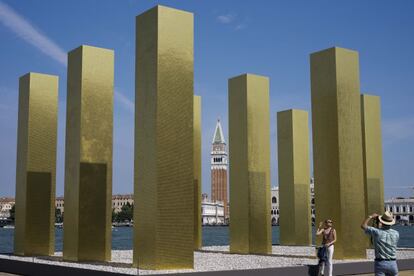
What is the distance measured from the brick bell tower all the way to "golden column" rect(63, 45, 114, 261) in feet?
461

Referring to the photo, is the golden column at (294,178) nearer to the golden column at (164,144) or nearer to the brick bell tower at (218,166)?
the golden column at (164,144)

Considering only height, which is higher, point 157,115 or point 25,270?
point 157,115

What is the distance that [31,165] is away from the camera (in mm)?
21938

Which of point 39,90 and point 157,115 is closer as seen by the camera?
point 157,115

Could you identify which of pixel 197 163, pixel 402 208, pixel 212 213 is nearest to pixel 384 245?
pixel 197 163

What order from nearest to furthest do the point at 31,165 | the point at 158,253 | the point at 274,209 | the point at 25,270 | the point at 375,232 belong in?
the point at 375,232 < the point at 158,253 < the point at 25,270 < the point at 31,165 < the point at 274,209

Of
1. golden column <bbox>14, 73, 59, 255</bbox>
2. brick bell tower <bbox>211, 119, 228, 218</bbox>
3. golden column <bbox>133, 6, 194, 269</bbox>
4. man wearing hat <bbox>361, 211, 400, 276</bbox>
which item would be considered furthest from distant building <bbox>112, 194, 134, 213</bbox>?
man wearing hat <bbox>361, 211, 400, 276</bbox>

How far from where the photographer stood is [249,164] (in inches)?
894

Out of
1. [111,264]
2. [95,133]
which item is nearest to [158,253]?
[111,264]

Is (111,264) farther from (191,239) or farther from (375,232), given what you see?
(375,232)

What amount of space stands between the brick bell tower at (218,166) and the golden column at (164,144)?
143610mm

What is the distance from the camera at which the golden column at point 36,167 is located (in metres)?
21.7

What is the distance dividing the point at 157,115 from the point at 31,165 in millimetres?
8470

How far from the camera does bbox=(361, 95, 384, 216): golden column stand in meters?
27.1
